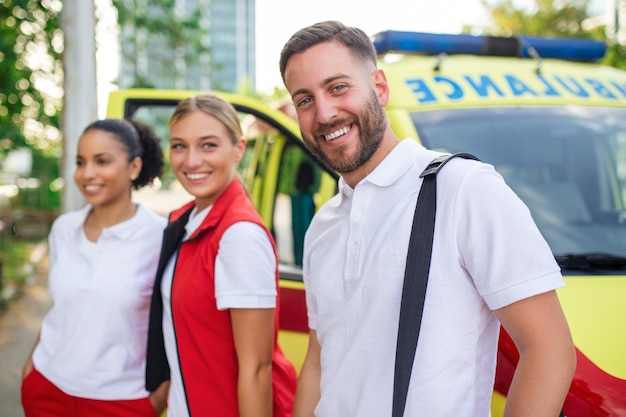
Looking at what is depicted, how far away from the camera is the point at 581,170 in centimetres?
274

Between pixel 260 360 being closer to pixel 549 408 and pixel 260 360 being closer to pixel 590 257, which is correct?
pixel 549 408

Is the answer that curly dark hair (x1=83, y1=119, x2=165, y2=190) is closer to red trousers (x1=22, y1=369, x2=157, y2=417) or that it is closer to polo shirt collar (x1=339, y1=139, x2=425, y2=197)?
red trousers (x1=22, y1=369, x2=157, y2=417)

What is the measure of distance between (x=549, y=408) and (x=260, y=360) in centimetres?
92

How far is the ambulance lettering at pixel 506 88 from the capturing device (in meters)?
2.83

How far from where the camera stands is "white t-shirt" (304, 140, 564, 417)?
1.19 m

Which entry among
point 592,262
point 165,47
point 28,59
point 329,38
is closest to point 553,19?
point 165,47

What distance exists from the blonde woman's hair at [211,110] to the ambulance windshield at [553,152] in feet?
2.81

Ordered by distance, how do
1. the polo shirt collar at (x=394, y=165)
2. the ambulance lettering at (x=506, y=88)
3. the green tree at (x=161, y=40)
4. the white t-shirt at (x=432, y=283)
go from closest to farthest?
the white t-shirt at (x=432, y=283)
the polo shirt collar at (x=394, y=165)
the ambulance lettering at (x=506, y=88)
the green tree at (x=161, y=40)

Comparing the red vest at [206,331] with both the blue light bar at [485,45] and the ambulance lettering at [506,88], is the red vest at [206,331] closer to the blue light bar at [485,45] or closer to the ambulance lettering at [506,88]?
the ambulance lettering at [506,88]

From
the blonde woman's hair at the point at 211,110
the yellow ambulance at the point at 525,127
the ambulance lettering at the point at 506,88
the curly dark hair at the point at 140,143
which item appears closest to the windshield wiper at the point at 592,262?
the yellow ambulance at the point at 525,127

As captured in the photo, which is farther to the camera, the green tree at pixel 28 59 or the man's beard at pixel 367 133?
the green tree at pixel 28 59

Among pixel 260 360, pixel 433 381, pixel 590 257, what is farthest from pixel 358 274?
pixel 590 257

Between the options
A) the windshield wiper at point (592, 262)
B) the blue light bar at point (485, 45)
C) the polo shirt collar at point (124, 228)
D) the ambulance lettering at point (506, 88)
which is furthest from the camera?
the blue light bar at point (485, 45)

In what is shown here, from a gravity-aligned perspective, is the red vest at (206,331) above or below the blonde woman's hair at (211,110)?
below
